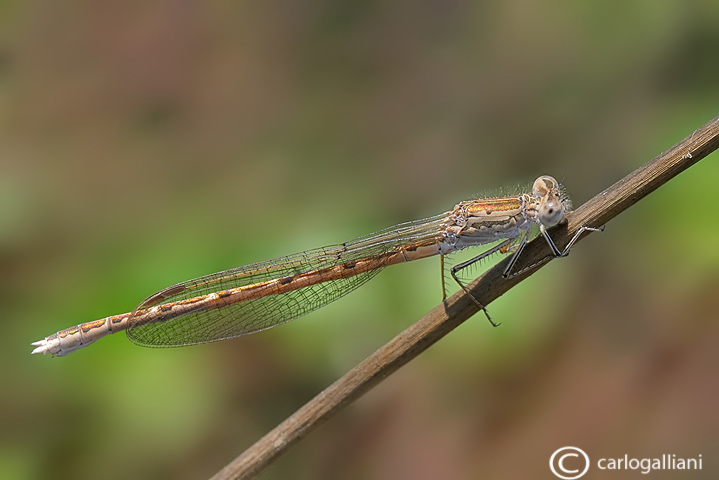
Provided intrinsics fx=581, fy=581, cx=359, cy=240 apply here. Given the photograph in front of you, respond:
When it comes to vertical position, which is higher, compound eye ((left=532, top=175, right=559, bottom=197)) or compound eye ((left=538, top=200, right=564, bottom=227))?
compound eye ((left=532, top=175, right=559, bottom=197))

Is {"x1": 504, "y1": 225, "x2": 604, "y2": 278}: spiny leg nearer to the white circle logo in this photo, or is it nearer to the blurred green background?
the blurred green background

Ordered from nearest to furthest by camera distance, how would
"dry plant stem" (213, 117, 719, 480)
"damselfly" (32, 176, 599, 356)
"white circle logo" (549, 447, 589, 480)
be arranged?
1. "dry plant stem" (213, 117, 719, 480)
2. "damselfly" (32, 176, 599, 356)
3. "white circle logo" (549, 447, 589, 480)

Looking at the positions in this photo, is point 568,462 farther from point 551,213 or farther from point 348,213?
point 348,213

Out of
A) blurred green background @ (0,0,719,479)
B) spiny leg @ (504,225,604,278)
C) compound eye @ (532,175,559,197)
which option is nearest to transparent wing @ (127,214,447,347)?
blurred green background @ (0,0,719,479)

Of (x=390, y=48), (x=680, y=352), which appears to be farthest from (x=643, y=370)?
(x=390, y=48)

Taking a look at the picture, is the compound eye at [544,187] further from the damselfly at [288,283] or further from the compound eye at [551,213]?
the compound eye at [551,213]

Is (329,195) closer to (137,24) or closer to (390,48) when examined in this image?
(390,48)

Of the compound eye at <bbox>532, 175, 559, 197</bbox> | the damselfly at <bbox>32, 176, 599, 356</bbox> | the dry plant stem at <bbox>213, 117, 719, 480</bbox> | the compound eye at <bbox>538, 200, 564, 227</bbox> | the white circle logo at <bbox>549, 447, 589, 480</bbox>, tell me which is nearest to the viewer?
the dry plant stem at <bbox>213, 117, 719, 480</bbox>
